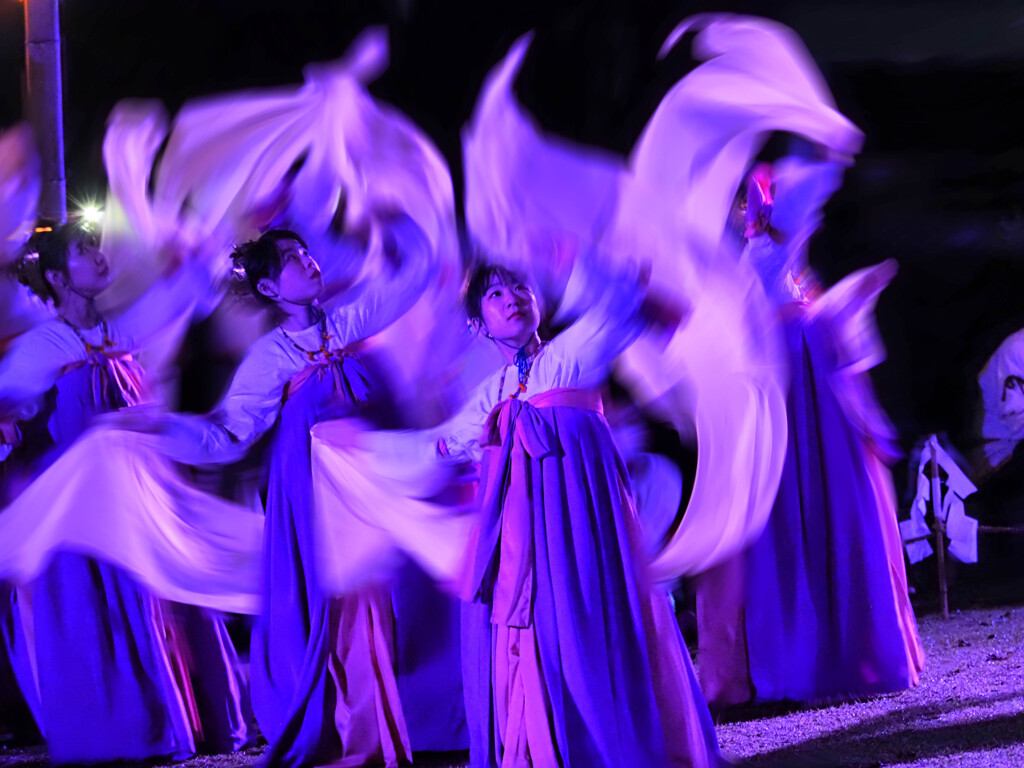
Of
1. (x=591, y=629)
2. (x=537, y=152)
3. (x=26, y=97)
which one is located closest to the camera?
(x=591, y=629)

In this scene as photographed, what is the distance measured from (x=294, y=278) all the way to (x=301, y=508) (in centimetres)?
64

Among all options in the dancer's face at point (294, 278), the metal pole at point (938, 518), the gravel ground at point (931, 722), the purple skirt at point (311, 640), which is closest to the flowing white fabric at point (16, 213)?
the dancer's face at point (294, 278)

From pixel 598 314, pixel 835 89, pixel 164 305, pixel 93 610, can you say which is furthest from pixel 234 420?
pixel 835 89

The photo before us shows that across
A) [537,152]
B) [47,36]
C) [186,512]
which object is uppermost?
[47,36]

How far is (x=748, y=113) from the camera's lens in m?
3.03

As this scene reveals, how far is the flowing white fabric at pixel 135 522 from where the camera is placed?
3021mm

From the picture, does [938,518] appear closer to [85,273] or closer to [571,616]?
[571,616]

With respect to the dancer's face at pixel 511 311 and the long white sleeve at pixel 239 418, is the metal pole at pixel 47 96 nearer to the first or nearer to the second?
the long white sleeve at pixel 239 418

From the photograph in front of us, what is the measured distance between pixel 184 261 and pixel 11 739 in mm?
1525

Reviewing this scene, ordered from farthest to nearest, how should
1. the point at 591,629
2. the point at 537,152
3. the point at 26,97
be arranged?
the point at 26,97 → the point at 537,152 → the point at 591,629

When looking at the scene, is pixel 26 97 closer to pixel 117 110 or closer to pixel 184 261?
pixel 117 110

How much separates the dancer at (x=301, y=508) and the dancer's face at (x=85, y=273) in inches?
15.9

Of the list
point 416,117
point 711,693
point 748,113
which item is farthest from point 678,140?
point 711,693

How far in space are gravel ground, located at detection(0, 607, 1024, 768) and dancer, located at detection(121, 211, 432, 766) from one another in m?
0.22
